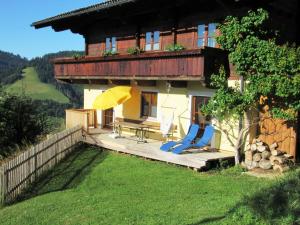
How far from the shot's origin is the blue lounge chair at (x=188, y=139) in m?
13.6

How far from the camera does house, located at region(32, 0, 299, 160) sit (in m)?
12.9

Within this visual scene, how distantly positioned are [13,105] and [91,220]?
40.5 ft

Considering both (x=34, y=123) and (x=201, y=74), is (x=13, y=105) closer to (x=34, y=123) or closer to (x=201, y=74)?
(x=34, y=123)

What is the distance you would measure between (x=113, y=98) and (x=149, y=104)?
70.8 inches

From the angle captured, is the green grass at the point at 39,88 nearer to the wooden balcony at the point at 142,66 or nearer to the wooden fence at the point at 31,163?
the wooden balcony at the point at 142,66

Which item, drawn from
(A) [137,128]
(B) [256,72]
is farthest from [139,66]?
(B) [256,72]

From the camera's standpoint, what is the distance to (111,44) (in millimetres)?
19094

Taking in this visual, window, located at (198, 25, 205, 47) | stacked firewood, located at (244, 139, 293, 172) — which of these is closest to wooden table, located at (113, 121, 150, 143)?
window, located at (198, 25, 205, 47)

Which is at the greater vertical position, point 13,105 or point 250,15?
point 250,15

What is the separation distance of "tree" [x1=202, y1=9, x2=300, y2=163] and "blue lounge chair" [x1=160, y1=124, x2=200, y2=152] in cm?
178

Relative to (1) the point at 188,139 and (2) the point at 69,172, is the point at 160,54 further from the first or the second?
(2) the point at 69,172

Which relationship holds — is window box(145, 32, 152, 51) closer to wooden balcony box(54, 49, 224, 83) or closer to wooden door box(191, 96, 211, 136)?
wooden balcony box(54, 49, 224, 83)

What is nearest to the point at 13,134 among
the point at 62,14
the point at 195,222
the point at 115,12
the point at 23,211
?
the point at 62,14

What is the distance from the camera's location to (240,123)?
1273 centimetres
